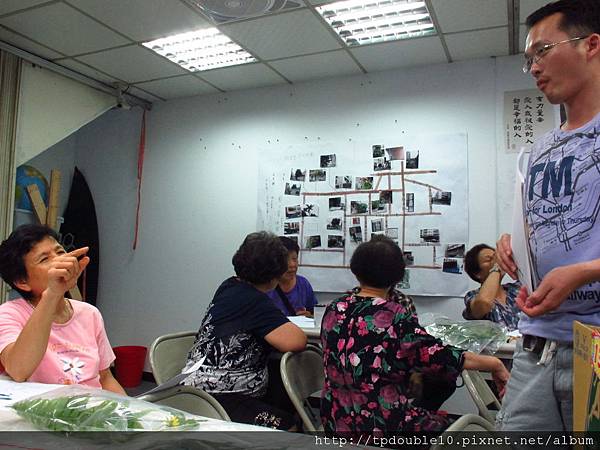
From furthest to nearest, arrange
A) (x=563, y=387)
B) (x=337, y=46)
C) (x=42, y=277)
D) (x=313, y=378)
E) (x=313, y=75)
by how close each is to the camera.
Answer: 1. (x=313, y=75)
2. (x=337, y=46)
3. (x=313, y=378)
4. (x=42, y=277)
5. (x=563, y=387)

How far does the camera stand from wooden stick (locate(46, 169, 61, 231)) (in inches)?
169

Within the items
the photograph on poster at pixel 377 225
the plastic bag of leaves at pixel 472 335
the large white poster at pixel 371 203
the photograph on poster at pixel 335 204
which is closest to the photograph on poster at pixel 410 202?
the large white poster at pixel 371 203

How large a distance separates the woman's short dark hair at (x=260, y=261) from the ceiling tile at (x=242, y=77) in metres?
2.20

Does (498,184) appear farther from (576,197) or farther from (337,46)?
(576,197)

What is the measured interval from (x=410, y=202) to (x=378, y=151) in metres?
0.50

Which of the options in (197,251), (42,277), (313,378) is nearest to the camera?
(42,277)

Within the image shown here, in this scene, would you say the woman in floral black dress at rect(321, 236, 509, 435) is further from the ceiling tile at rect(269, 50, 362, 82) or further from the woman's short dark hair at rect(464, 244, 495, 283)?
the ceiling tile at rect(269, 50, 362, 82)

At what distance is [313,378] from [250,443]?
1.38 metres

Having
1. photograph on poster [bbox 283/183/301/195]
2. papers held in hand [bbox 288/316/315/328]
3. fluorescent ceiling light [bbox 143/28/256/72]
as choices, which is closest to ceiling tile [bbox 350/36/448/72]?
fluorescent ceiling light [bbox 143/28/256/72]

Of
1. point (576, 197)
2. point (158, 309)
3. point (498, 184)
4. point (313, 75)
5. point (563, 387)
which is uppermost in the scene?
point (313, 75)

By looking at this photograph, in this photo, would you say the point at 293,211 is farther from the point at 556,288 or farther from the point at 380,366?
the point at 556,288

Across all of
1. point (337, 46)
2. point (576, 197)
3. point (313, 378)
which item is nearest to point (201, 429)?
point (576, 197)

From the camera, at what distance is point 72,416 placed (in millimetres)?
679

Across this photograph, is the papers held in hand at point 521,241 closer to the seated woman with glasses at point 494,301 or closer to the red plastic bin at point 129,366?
the seated woman with glasses at point 494,301
